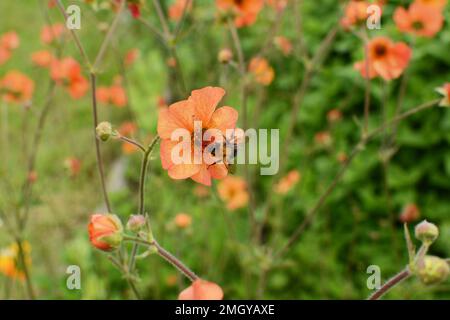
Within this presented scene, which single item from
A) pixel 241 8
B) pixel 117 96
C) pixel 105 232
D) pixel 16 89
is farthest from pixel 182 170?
pixel 117 96

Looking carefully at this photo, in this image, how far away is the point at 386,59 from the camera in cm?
195

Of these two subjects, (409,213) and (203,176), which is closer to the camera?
(203,176)

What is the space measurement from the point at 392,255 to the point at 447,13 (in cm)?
112

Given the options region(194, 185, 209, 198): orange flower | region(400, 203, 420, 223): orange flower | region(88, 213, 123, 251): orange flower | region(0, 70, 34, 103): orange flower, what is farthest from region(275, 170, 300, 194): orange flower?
region(88, 213, 123, 251): orange flower

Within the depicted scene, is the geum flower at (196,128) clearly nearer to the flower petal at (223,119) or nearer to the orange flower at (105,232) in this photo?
the flower petal at (223,119)

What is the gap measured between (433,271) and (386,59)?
1.16 meters

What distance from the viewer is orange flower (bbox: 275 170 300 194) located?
9.16ft

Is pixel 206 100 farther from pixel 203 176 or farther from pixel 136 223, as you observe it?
pixel 136 223

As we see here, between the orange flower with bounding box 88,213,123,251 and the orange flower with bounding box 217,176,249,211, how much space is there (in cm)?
185

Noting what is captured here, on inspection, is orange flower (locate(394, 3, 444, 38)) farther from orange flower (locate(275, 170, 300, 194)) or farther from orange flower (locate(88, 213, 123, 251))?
orange flower (locate(88, 213, 123, 251))

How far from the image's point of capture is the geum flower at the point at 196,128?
3.48 ft

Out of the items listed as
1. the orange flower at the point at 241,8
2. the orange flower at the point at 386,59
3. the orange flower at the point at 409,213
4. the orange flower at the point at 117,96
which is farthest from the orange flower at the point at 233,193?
the orange flower at the point at 386,59

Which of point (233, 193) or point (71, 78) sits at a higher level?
point (71, 78)

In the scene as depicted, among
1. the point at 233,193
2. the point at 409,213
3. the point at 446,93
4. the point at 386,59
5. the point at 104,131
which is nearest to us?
the point at 104,131
